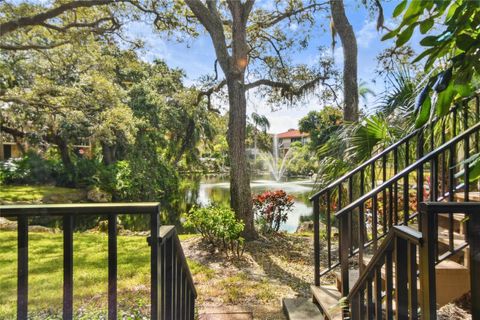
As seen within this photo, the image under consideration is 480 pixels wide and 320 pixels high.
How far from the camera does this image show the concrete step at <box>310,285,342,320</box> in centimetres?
221

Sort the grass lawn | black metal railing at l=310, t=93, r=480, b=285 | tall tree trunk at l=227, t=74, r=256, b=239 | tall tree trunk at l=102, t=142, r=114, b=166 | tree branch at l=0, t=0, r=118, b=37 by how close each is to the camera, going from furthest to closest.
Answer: tall tree trunk at l=102, t=142, r=114, b=166, tree branch at l=0, t=0, r=118, b=37, tall tree trunk at l=227, t=74, r=256, b=239, the grass lawn, black metal railing at l=310, t=93, r=480, b=285

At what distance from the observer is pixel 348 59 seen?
5.02 m

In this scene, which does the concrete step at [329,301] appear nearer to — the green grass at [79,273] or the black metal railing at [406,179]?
the black metal railing at [406,179]

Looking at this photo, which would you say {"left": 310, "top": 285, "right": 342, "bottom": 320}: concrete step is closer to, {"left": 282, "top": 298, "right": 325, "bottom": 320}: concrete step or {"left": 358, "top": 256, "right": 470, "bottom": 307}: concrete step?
{"left": 282, "top": 298, "right": 325, "bottom": 320}: concrete step

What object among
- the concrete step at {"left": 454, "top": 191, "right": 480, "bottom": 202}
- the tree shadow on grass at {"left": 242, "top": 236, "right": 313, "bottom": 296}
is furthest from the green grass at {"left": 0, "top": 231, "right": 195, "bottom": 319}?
the concrete step at {"left": 454, "top": 191, "right": 480, "bottom": 202}

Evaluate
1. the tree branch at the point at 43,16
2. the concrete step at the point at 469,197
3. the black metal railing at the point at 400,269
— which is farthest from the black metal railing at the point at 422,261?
the tree branch at the point at 43,16

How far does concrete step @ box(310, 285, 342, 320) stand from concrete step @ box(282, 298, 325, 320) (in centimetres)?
7

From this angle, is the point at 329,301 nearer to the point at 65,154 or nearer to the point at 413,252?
the point at 413,252

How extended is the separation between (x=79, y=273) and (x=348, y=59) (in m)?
5.13

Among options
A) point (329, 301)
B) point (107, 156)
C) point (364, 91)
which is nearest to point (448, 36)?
point (329, 301)

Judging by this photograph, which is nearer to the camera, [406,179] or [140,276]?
[406,179]

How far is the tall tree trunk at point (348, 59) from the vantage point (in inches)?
195

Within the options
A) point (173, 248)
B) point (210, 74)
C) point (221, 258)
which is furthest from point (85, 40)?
point (173, 248)

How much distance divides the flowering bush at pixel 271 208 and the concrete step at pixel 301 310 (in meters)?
3.40
